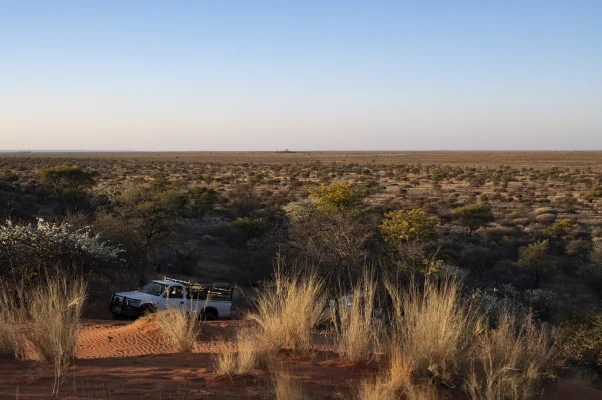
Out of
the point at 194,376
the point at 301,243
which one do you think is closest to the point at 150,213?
the point at 301,243

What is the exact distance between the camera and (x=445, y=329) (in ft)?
22.1

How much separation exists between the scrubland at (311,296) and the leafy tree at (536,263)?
0.09m

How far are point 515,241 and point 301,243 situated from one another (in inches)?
509

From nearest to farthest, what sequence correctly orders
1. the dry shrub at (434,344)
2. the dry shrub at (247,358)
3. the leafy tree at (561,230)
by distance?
1. the dry shrub at (434,344)
2. the dry shrub at (247,358)
3. the leafy tree at (561,230)

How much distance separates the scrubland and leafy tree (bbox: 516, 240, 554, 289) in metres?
0.09

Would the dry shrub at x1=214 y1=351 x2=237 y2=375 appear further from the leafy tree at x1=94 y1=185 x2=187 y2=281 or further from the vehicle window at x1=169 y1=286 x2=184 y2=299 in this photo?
the leafy tree at x1=94 y1=185 x2=187 y2=281

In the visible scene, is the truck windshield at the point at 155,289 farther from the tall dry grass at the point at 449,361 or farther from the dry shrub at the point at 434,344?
the dry shrub at the point at 434,344

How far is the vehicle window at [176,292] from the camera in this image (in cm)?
1583

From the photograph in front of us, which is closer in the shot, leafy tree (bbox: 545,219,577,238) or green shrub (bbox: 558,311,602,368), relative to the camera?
green shrub (bbox: 558,311,602,368)

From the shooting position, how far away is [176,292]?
15.9m

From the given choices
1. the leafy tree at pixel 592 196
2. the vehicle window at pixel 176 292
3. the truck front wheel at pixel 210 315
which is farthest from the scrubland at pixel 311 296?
the vehicle window at pixel 176 292

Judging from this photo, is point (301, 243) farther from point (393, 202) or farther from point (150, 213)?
point (393, 202)

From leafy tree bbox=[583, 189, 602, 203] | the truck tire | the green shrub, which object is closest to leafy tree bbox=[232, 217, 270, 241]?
the truck tire

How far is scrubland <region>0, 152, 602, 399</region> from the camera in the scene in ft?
21.7
